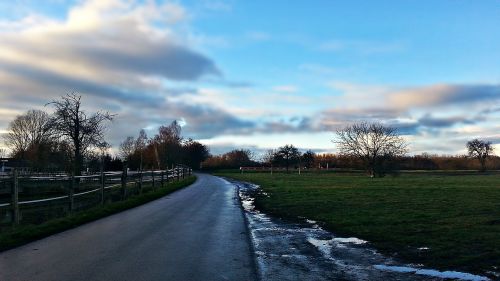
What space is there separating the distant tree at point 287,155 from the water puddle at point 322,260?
352 ft

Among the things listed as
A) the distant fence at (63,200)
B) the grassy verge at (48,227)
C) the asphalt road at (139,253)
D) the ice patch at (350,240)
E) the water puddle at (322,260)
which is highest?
the distant fence at (63,200)

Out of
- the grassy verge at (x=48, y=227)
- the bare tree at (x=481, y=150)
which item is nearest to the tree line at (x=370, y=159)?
the bare tree at (x=481, y=150)

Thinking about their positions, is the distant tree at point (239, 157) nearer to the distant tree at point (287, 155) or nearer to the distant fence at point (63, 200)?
the distant tree at point (287, 155)

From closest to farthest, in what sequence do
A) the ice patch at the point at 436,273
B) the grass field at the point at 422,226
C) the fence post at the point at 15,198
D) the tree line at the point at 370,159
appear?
the ice patch at the point at 436,273
the grass field at the point at 422,226
the fence post at the point at 15,198
the tree line at the point at 370,159

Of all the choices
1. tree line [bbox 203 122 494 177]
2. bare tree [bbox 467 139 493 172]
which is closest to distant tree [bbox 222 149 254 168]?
tree line [bbox 203 122 494 177]

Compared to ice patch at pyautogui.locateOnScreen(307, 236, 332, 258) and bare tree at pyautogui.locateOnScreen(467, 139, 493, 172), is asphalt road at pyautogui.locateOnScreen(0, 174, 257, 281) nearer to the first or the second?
ice patch at pyautogui.locateOnScreen(307, 236, 332, 258)

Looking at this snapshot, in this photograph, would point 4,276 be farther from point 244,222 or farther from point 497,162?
point 497,162

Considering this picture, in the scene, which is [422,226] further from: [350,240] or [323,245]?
[323,245]

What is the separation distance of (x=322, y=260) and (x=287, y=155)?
111182 mm

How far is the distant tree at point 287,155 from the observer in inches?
4737

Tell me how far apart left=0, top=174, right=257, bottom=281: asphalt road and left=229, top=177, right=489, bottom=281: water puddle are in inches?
15.7

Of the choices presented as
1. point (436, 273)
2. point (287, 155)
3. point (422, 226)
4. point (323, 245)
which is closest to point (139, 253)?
point (323, 245)

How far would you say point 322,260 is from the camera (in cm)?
861

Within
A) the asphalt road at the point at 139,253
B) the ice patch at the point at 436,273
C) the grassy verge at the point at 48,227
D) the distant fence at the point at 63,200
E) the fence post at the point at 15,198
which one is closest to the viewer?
the ice patch at the point at 436,273
